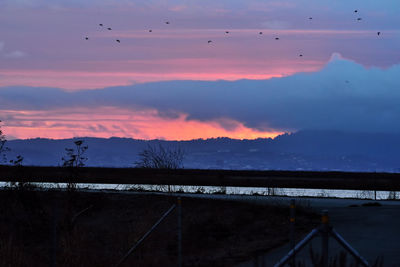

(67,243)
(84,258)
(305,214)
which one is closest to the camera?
(84,258)

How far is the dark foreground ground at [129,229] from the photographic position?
18141mm

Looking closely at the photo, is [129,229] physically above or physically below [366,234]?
above

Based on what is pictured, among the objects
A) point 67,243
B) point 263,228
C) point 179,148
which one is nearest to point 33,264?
point 67,243

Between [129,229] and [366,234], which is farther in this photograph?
[129,229]

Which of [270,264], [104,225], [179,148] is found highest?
[179,148]

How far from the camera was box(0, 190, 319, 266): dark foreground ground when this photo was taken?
18141mm

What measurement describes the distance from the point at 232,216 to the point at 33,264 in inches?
380

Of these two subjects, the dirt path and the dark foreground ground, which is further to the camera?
the dark foreground ground

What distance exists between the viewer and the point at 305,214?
23844 millimetres

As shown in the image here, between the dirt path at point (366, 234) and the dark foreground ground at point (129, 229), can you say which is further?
the dark foreground ground at point (129, 229)

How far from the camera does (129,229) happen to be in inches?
1005

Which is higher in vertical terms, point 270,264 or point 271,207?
point 271,207

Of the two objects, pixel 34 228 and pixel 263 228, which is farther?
pixel 34 228

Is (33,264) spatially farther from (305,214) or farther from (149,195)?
(149,195)
